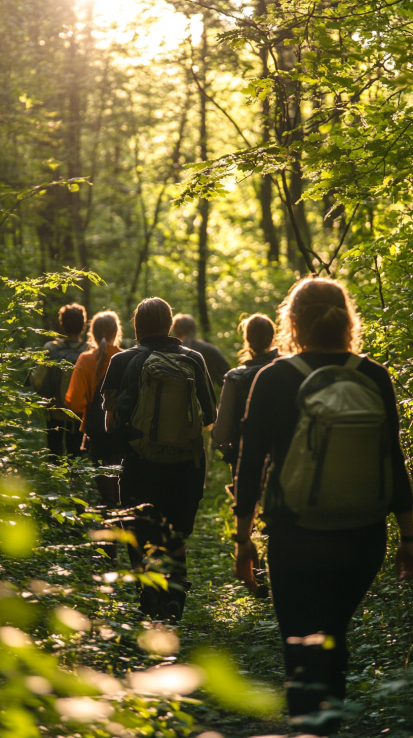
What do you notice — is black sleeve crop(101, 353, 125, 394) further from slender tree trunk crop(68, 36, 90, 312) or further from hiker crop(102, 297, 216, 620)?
slender tree trunk crop(68, 36, 90, 312)

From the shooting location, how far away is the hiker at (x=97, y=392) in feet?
20.8

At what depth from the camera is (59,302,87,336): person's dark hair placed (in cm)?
738

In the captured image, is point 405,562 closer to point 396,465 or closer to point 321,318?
point 396,465

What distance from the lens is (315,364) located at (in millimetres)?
2764

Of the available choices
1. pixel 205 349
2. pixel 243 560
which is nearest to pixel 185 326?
pixel 205 349

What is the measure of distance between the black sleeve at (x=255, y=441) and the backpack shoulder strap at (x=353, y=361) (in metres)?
0.30

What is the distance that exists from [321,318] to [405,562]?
105 cm

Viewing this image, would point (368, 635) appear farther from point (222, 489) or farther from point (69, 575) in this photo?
point (222, 489)

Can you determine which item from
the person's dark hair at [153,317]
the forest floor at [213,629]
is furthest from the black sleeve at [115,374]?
the forest floor at [213,629]

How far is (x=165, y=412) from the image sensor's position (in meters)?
4.60

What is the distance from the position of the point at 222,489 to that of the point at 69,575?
797cm

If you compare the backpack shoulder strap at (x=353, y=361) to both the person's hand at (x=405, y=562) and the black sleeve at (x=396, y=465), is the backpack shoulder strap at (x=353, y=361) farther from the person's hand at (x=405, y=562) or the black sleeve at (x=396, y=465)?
the person's hand at (x=405, y=562)

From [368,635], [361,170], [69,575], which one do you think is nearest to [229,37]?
[361,170]

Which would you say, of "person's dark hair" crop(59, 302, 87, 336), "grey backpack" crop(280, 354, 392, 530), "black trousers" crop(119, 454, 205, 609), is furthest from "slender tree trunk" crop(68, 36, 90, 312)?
"grey backpack" crop(280, 354, 392, 530)
